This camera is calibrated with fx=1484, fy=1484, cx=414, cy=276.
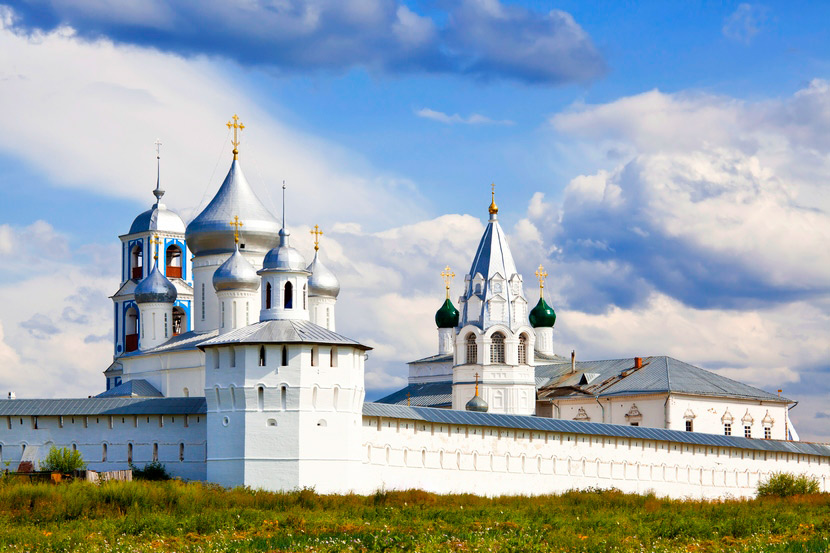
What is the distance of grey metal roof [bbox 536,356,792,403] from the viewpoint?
1640 inches

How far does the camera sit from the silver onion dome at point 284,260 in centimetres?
2931

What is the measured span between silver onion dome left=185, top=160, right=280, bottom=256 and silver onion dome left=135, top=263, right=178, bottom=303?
175cm

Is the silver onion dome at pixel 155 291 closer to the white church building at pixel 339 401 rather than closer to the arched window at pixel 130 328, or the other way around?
the white church building at pixel 339 401

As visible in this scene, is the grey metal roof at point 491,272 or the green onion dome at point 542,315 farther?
the green onion dome at point 542,315

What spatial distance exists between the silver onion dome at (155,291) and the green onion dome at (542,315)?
49.6 ft

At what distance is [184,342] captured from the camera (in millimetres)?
34406

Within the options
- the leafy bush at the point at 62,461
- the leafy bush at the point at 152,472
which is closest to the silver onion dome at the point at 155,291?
the leafy bush at the point at 152,472

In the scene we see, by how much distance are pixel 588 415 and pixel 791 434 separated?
7008 mm

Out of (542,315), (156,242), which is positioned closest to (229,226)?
(156,242)

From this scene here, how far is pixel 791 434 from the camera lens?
4559 centimetres

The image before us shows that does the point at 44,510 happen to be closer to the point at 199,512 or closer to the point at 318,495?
the point at 199,512

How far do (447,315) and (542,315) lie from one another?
3.16 metres

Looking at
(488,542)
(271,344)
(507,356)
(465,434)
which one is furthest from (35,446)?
(507,356)

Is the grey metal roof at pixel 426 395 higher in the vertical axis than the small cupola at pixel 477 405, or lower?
higher
